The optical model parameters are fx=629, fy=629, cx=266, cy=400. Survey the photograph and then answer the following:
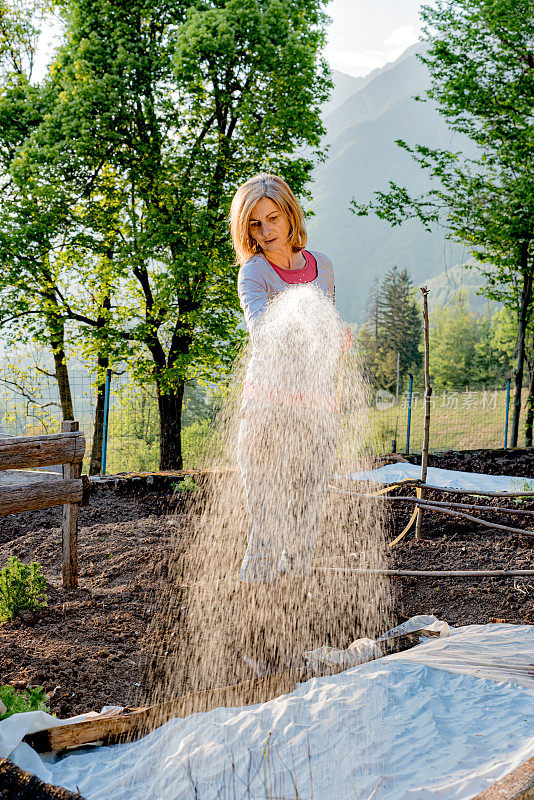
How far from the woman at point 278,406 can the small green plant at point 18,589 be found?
142cm

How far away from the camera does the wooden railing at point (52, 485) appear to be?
3.84m

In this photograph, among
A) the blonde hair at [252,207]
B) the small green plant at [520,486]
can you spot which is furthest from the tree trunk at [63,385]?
the blonde hair at [252,207]

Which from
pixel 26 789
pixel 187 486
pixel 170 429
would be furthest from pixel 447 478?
pixel 26 789

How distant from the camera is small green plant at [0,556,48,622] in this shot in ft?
11.5

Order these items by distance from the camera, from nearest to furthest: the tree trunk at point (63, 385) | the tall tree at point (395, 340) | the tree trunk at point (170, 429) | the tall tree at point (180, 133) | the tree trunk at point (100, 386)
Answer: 1. the tall tree at point (180, 133)
2. the tree trunk at point (170, 429)
3. the tree trunk at point (100, 386)
4. the tree trunk at point (63, 385)
5. the tall tree at point (395, 340)

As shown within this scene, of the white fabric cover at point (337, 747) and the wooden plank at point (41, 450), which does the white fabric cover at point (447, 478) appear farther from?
the white fabric cover at point (337, 747)

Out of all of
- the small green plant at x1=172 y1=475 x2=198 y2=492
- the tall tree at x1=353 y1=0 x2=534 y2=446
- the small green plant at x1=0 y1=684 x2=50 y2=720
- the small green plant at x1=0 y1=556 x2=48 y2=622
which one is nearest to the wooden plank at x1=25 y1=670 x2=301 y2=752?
the small green plant at x1=0 y1=684 x2=50 y2=720

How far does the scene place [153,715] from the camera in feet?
7.14

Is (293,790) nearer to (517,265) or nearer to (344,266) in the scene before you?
(517,265)

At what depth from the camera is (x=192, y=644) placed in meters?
3.44

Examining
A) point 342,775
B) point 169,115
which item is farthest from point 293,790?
point 169,115

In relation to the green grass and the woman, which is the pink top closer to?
the woman

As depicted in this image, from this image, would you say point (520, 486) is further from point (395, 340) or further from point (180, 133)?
point (395, 340)

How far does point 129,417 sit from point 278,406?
24046mm
